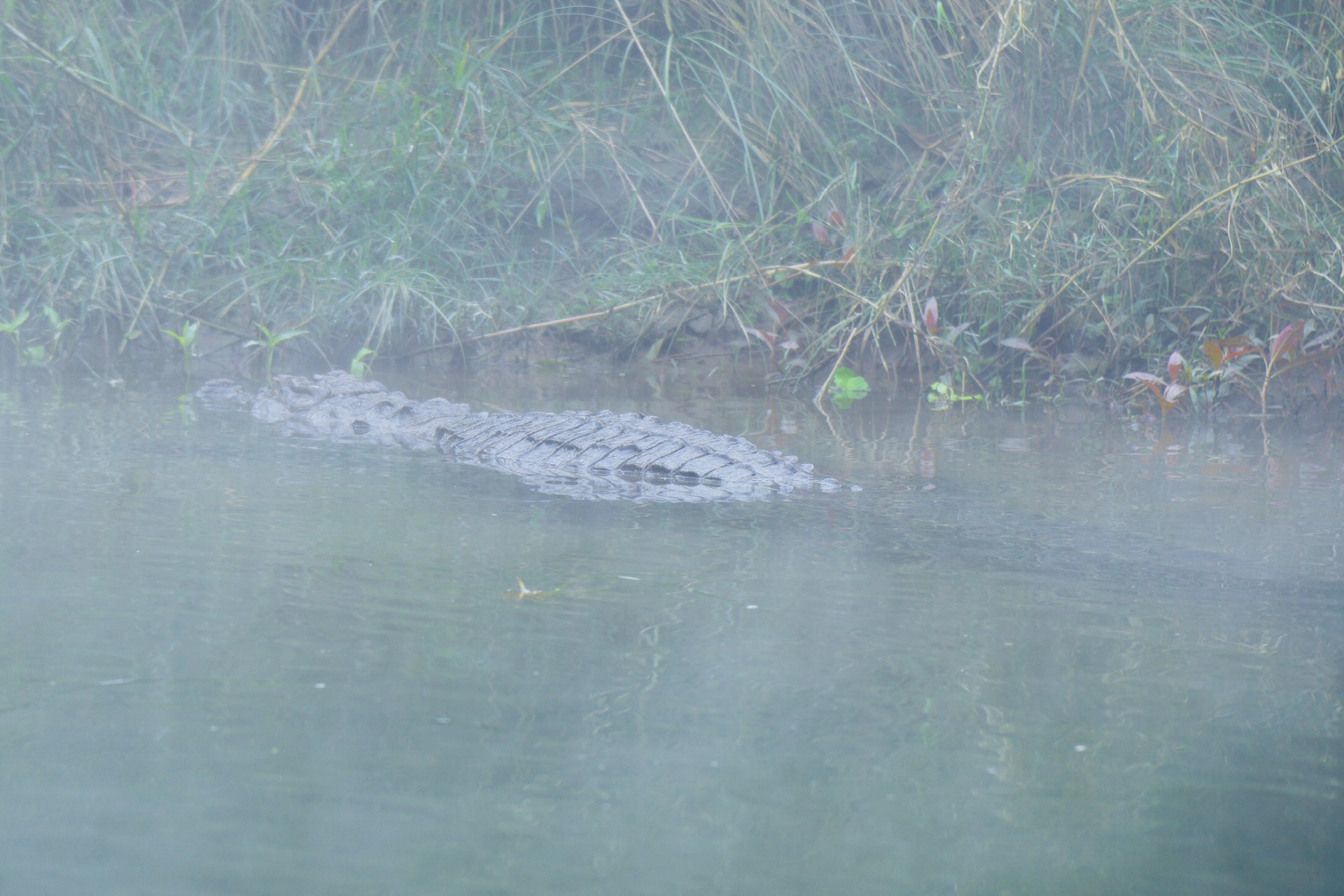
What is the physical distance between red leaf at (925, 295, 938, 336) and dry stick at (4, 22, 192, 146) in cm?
440

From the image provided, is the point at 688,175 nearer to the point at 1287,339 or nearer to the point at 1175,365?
the point at 1175,365

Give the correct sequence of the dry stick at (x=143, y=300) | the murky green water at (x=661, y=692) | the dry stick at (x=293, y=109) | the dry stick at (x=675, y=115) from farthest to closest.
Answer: the dry stick at (x=293, y=109) < the dry stick at (x=675, y=115) < the dry stick at (x=143, y=300) < the murky green water at (x=661, y=692)

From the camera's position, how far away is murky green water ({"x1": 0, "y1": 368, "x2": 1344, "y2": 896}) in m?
1.55

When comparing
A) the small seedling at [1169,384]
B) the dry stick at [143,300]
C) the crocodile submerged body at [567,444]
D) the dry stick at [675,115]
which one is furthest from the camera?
the dry stick at [675,115]

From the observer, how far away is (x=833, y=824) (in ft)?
5.37

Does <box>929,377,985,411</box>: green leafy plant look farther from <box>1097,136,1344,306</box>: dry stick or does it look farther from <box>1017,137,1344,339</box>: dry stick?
<box>1097,136,1344,306</box>: dry stick

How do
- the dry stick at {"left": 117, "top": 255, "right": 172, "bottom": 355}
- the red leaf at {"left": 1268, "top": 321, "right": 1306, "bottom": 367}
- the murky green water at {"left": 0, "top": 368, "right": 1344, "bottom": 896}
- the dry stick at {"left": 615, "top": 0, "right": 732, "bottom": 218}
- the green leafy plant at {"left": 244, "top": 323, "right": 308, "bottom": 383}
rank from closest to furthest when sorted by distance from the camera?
the murky green water at {"left": 0, "top": 368, "right": 1344, "bottom": 896} → the red leaf at {"left": 1268, "top": 321, "right": 1306, "bottom": 367} → the green leafy plant at {"left": 244, "top": 323, "right": 308, "bottom": 383} → the dry stick at {"left": 117, "top": 255, "right": 172, "bottom": 355} → the dry stick at {"left": 615, "top": 0, "right": 732, "bottom": 218}

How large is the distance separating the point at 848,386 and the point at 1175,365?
1.55m

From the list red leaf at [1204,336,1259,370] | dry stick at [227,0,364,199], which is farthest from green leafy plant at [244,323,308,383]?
red leaf at [1204,336,1259,370]

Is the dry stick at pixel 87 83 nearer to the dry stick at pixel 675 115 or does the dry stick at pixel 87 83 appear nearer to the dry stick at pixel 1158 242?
the dry stick at pixel 675 115

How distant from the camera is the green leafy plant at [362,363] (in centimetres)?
612

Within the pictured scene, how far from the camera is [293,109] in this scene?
711 centimetres

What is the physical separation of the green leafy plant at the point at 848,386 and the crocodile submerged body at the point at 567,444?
1.76 metres

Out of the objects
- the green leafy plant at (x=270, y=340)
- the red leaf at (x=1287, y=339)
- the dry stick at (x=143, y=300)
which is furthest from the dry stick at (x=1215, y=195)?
the dry stick at (x=143, y=300)
